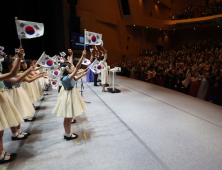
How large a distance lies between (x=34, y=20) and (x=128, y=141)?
10.6 metres

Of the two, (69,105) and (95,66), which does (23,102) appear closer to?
(69,105)

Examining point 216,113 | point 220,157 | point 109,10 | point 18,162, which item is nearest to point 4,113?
point 18,162

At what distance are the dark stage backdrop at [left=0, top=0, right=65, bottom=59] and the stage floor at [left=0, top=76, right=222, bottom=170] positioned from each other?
6.37 m

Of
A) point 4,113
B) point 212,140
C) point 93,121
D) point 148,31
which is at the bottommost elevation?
point 93,121

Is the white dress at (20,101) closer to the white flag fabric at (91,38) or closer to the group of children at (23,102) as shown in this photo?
the group of children at (23,102)

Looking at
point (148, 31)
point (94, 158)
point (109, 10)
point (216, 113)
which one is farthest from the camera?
point (148, 31)

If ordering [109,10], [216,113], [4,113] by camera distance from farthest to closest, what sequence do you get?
A: [109,10] < [216,113] < [4,113]

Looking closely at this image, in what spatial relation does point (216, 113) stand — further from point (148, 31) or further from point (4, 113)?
point (148, 31)

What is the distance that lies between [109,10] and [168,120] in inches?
645

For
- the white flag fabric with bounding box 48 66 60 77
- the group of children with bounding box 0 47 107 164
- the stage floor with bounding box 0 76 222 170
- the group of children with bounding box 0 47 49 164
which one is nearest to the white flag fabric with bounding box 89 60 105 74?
the white flag fabric with bounding box 48 66 60 77

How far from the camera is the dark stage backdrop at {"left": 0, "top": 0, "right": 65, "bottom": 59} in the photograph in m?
7.73

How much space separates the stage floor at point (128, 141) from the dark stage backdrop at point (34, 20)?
20.9ft

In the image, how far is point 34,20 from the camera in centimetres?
951

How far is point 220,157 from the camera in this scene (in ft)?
7.38
